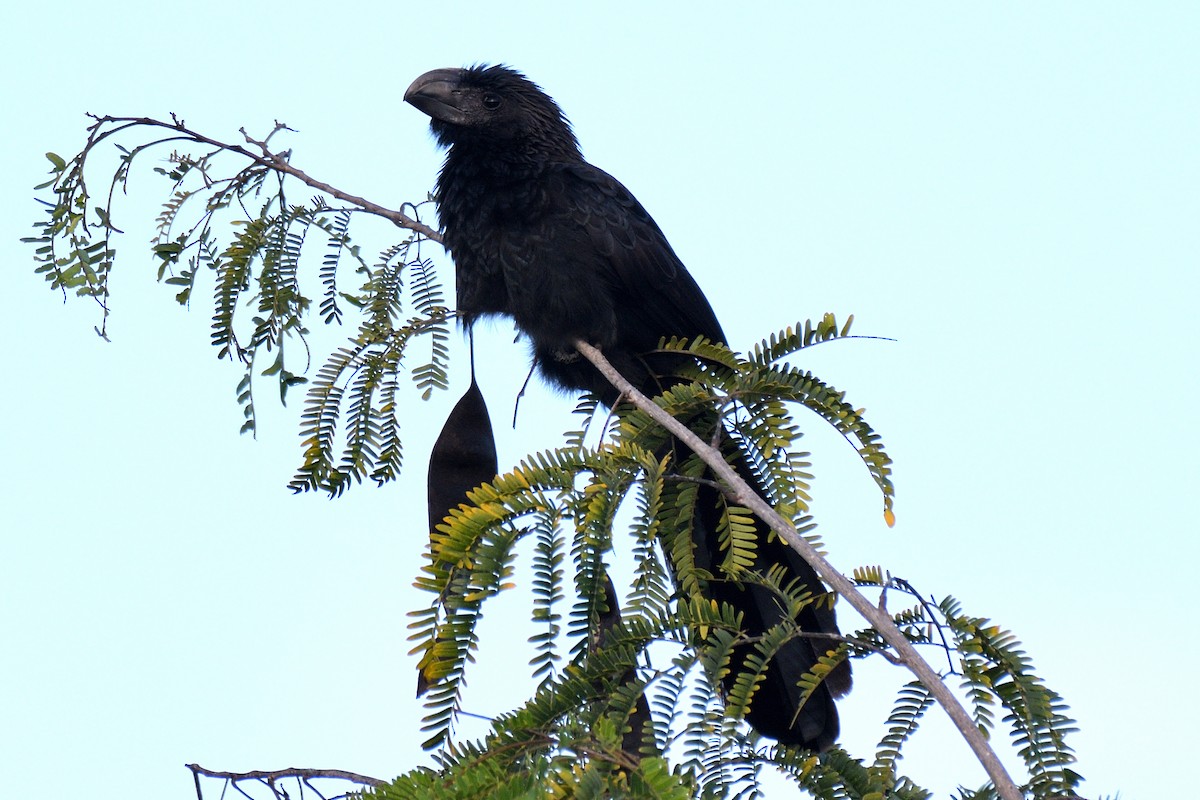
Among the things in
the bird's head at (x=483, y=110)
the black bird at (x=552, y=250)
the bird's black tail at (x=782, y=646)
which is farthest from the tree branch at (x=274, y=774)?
the bird's head at (x=483, y=110)

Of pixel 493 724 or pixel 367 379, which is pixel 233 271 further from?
pixel 493 724

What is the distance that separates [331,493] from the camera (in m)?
3.29

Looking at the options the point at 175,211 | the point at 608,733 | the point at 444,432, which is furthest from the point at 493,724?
the point at 175,211

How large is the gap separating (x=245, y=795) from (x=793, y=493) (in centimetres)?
139

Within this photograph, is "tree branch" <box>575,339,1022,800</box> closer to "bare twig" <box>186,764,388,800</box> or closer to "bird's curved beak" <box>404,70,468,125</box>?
"bare twig" <box>186,764,388,800</box>

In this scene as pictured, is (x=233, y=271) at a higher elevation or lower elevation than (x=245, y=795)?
higher

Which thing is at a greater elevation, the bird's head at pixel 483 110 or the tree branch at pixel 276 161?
the bird's head at pixel 483 110

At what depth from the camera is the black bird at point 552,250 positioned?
13.0ft

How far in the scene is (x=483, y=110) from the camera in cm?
447

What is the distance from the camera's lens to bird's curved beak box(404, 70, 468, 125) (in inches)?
175

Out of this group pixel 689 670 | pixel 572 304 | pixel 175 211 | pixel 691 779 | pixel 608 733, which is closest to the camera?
pixel 608 733

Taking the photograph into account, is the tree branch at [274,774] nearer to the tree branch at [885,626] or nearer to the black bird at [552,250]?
the tree branch at [885,626]

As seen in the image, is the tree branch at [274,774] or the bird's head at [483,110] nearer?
the tree branch at [274,774]

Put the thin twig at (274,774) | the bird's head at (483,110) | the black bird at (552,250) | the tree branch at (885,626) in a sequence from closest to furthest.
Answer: the tree branch at (885,626) < the thin twig at (274,774) < the black bird at (552,250) < the bird's head at (483,110)
